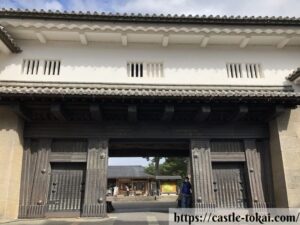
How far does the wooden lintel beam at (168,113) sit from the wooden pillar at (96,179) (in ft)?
6.78

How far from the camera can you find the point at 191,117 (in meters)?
10.6

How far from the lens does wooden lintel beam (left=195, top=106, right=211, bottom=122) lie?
993cm

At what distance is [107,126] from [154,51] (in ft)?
11.3

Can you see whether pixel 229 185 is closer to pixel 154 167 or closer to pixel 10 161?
pixel 10 161

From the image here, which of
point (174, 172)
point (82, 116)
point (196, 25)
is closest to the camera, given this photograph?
point (82, 116)

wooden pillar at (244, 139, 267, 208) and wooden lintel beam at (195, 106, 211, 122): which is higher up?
wooden lintel beam at (195, 106, 211, 122)

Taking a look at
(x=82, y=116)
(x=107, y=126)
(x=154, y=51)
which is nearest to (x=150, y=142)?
(x=107, y=126)

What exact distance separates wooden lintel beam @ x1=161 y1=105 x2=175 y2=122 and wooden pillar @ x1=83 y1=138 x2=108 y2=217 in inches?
81.4

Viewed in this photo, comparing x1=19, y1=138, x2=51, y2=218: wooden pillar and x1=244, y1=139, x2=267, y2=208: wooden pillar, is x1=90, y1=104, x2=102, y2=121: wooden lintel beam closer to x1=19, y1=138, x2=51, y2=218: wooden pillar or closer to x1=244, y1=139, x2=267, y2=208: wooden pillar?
x1=19, y1=138, x2=51, y2=218: wooden pillar

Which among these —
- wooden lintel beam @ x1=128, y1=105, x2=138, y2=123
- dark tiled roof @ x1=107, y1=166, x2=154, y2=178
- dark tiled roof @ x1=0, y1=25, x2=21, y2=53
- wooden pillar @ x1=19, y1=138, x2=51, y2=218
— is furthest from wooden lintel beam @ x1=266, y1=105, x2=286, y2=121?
dark tiled roof @ x1=107, y1=166, x2=154, y2=178

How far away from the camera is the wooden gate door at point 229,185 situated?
1030 cm

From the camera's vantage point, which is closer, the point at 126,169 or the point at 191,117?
the point at 191,117

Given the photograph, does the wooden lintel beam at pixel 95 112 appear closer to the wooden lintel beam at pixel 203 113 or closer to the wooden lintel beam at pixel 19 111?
the wooden lintel beam at pixel 19 111

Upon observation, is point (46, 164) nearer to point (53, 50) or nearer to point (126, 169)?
point (53, 50)
